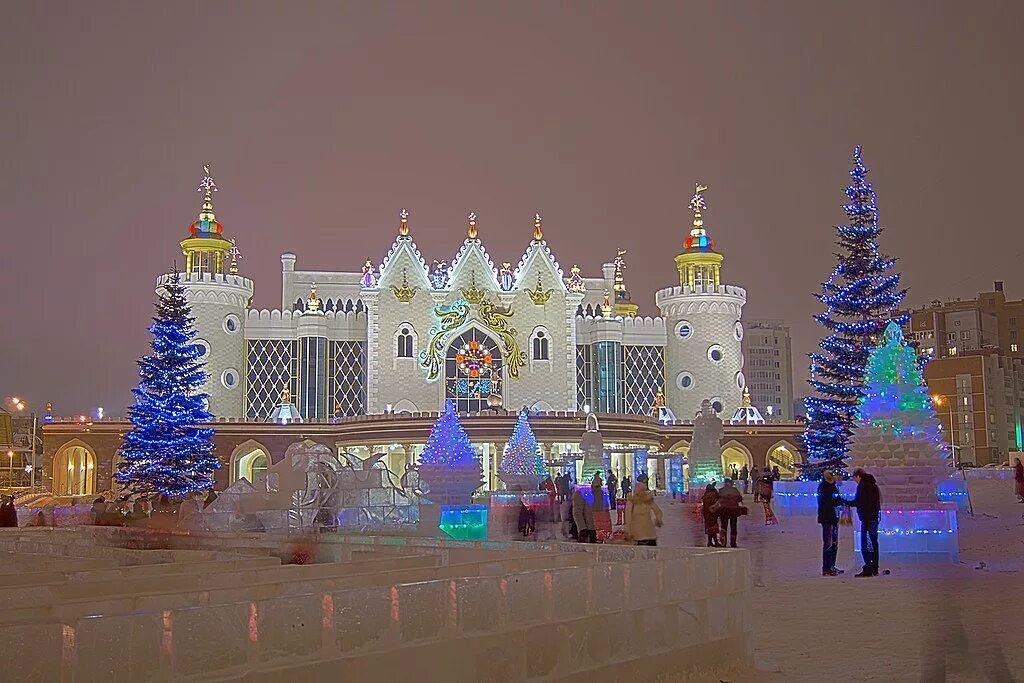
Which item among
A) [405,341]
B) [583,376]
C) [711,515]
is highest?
[405,341]

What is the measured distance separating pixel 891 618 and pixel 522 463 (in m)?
24.0

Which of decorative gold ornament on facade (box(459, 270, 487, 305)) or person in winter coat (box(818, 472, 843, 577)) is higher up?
decorative gold ornament on facade (box(459, 270, 487, 305))

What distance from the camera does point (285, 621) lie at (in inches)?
176

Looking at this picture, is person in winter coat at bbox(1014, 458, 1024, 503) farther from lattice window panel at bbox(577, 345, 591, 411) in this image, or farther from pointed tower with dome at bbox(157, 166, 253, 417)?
pointed tower with dome at bbox(157, 166, 253, 417)

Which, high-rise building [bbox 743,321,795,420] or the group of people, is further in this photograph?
high-rise building [bbox 743,321,795,420]

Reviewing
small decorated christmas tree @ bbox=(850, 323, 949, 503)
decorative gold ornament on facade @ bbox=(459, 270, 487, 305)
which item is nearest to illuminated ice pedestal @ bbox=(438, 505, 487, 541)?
small decorated christmas tree @ bbox=(850, 323, 949, 503)

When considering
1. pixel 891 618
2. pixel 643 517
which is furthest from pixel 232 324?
pixel 891 618

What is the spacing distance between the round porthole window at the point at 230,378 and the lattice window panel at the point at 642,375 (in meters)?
18.0

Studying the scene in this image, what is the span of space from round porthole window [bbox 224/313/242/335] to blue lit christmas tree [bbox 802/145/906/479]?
27710 mm

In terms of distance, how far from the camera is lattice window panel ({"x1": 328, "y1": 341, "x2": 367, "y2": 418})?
48.8 metres

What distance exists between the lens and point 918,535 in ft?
47.4

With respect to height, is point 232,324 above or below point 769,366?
below

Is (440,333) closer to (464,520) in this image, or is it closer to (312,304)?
(312,304)

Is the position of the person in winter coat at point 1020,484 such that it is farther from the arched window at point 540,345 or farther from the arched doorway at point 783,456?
the arched window at point 540,345
